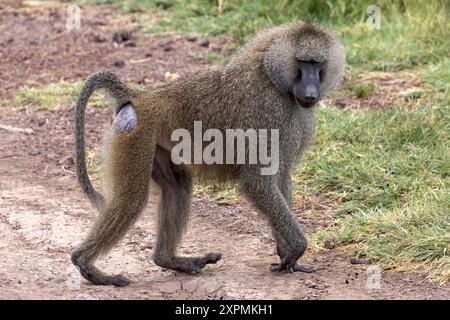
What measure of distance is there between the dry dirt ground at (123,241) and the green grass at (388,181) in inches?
6.0

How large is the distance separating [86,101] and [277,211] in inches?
41.8

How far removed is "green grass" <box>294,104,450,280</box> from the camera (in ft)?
16.4

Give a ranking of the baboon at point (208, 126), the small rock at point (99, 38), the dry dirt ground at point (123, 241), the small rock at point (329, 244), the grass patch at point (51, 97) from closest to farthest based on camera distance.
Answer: the dry dirt ground at point (123, 241) < the baboon at point (208, 126) < the small rock at point (329, 244) < the grass patch at point (51, 97) < the small rock at point (99, 38)

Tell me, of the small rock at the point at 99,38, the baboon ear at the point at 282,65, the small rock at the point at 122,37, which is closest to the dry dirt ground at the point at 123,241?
the small rock at the point at 122,37

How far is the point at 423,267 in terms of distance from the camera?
4.80m

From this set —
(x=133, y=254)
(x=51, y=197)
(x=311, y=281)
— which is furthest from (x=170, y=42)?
(x=311, y=281)

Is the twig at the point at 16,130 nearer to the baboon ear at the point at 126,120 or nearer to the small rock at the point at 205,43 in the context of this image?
the small rock at the point at 205,43

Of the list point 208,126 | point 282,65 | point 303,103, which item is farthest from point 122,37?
point 303,103

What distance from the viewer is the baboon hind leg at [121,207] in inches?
184

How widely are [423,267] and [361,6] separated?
4.64m

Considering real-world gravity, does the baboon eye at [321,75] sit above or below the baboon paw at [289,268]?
above

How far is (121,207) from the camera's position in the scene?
15.4 feet

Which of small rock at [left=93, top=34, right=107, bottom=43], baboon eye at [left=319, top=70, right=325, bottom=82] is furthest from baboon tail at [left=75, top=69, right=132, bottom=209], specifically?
small rock at [left=93, top=34, right=107, bottom=43]

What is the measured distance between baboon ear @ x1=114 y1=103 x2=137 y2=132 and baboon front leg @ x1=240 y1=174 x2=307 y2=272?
606 mm
